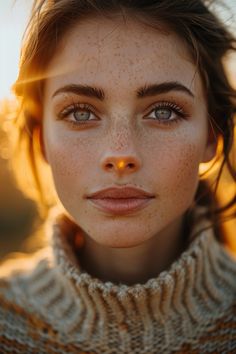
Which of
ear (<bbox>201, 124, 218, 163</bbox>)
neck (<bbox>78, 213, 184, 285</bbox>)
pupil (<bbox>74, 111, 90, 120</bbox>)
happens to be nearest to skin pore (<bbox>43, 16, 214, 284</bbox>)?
pupil (<bbox>74, 111, 90, 120</bbox>)

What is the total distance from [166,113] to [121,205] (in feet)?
0.99

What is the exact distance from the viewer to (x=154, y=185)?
5.05 feet

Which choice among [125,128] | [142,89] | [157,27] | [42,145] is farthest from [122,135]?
[42,145]

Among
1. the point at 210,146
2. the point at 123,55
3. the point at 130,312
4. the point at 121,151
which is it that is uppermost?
the point at 123,55

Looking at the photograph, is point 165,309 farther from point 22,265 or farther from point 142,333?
point 22,265

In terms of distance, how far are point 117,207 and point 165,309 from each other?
14.5 inches

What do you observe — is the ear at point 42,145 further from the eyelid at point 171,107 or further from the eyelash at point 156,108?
the eyelid at point 171,107

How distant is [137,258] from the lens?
5.98 ft

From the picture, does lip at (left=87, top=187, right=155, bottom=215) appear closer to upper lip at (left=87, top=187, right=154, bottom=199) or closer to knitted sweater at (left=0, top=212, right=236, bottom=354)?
upper lip at (left=87, top=187, right=154, bottom=199)

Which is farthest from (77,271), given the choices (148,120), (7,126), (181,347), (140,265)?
(7,126)

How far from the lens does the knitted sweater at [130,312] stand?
5.40 feet

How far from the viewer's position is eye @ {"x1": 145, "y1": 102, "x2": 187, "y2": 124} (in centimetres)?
160

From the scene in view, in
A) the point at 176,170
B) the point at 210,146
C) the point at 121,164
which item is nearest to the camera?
the point at 121,164

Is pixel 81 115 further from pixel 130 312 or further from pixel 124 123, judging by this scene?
pixel 130 312
